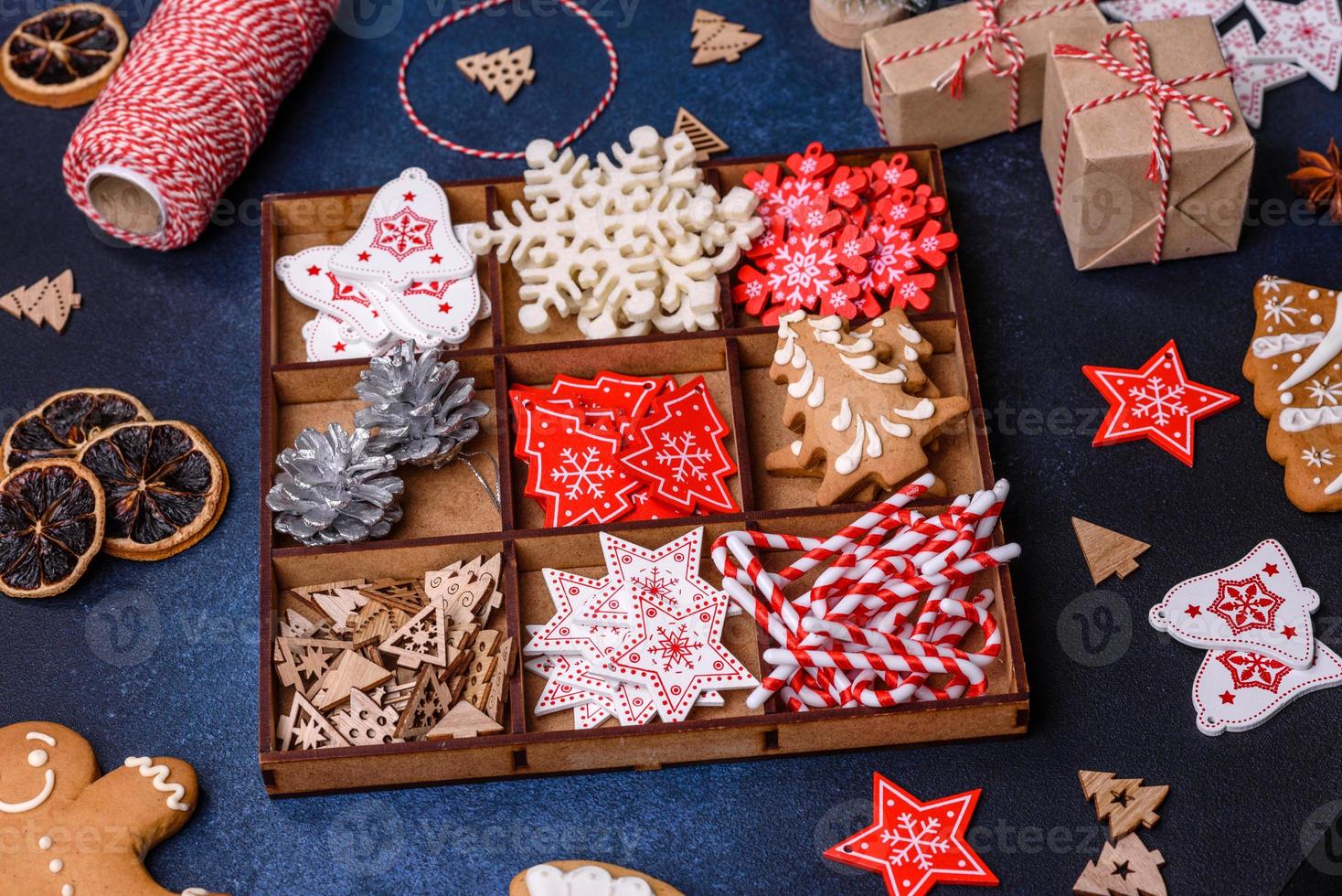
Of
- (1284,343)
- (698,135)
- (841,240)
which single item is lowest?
(1284,343)

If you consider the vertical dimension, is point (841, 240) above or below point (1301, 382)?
above

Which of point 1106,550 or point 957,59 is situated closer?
point 1106,550

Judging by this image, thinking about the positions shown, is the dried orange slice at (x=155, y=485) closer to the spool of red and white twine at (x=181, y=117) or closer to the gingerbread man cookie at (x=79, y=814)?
the gingerbread man cookie at (x=79, y=814)

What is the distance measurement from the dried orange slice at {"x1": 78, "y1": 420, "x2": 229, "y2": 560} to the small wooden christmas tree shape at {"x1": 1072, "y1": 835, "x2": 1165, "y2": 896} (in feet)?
6.66

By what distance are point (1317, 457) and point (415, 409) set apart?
77.3 inches

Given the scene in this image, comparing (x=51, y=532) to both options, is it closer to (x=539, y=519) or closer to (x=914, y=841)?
(x=539, y=519)

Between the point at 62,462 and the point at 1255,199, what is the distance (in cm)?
287

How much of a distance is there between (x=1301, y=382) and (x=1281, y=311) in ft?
0.61

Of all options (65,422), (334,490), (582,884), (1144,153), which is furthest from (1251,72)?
(65,422)

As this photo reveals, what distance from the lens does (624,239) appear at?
366 centimetres

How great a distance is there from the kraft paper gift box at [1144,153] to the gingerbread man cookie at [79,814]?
2.36m

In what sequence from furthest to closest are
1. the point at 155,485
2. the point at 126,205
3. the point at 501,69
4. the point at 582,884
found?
the point at 501,69
the point at 126,205
the point at 155,485
the point at 582,884

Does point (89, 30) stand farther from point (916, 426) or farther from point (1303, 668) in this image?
point (1303, 668)

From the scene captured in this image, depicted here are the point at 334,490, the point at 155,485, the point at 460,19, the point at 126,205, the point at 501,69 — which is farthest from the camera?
the point at 460,19
